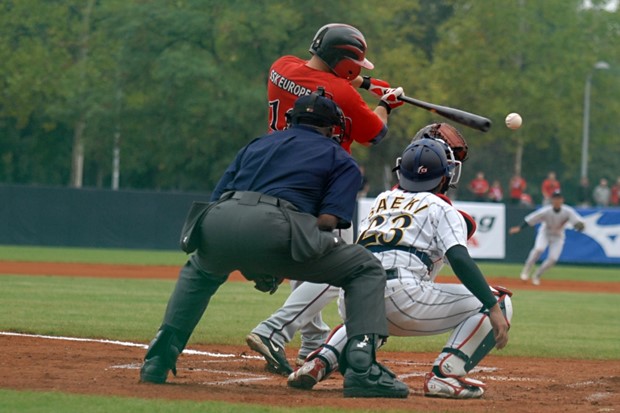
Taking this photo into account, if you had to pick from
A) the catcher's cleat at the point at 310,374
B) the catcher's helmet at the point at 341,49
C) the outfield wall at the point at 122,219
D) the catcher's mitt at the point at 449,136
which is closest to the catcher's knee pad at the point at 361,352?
the catcher's cleat at the point at 310,374

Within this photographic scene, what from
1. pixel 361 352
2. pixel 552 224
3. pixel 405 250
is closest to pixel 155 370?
pixel 361 352

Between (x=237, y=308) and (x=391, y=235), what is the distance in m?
7.62

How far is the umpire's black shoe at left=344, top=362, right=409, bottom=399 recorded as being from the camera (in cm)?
662

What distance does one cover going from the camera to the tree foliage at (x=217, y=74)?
37.8 meters

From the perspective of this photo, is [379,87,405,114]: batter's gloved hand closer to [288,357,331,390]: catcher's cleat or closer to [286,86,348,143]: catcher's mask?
[286,86,348,143]: catcher's mask

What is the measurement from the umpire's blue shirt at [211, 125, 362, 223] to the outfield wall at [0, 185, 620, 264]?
72.0 feet

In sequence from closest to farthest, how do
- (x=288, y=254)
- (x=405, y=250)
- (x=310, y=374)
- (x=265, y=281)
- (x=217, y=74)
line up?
(x=288, y=254)
(x=265, y=281)
(x=310, y=374)
(x=405, y=250)
(x=217, y=74)

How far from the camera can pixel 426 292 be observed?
22.9 ft

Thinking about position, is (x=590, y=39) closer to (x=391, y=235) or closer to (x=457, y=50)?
(x=457, y=50)

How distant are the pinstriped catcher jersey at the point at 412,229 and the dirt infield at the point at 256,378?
2.81ft

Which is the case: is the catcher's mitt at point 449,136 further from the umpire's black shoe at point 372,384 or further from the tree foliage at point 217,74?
the tree foliage at point 217,74

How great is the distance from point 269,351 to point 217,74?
3019 cm

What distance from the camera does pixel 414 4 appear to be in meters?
48.2

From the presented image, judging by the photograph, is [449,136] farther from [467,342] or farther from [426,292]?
[467,342]
